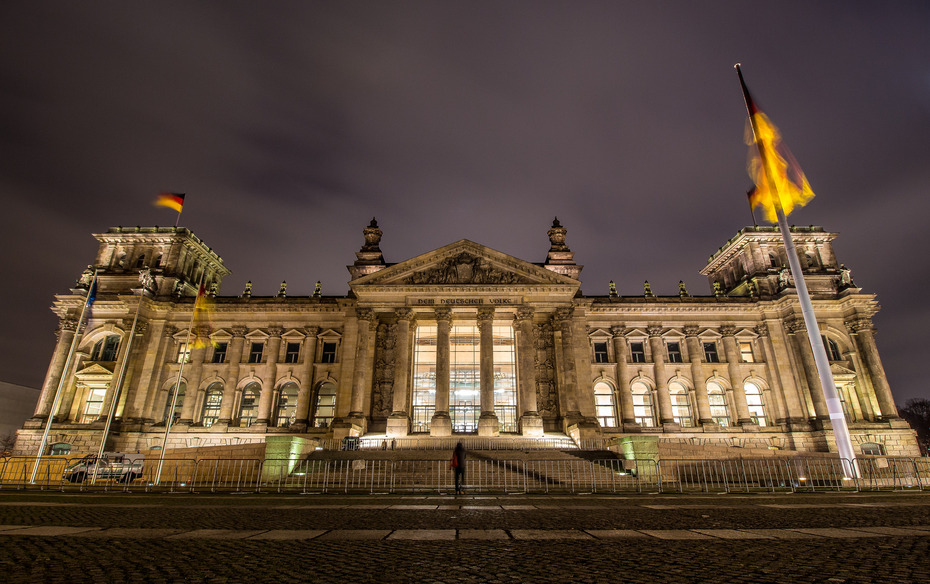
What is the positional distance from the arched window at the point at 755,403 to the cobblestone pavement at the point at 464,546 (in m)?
38.2

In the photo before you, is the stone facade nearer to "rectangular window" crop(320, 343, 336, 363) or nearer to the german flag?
"rectangular window" crop(320, 343, 336, 363)

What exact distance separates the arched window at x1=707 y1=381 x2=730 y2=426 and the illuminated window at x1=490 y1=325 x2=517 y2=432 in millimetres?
18300

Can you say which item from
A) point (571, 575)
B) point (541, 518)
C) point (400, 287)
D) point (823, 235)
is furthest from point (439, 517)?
point (823, 235)

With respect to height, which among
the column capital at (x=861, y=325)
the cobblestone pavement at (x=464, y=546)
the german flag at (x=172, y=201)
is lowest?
the cobblestone pavement at (x=464, y=546)

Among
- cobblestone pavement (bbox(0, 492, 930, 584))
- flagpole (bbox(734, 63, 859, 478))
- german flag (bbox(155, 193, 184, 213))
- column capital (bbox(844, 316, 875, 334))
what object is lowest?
cobblestone pavement (bbox(0, 492, 930, 584))

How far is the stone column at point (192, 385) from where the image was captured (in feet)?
137

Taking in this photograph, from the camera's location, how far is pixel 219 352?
44.6 meters

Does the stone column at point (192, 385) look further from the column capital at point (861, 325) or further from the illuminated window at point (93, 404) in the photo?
the column capital at point (861, 325)

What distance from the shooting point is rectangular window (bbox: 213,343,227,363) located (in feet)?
145

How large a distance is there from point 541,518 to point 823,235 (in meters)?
55.3

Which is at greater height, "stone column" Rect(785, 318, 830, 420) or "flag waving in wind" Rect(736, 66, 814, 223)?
"flag waving in wind" Rect(736, 66, 814, 223)

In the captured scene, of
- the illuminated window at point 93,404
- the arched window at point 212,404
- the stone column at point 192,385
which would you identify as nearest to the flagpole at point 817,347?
the arched window at point 212,404

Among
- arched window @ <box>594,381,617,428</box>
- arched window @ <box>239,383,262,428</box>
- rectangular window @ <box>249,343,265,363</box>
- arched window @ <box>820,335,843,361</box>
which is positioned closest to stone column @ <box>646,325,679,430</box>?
arched window @ <box>594,381,617,428</box>

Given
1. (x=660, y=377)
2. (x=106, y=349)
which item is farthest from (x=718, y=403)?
(x=106, y=349)
